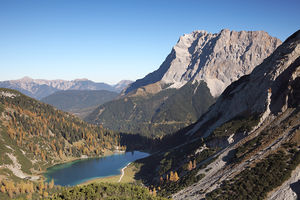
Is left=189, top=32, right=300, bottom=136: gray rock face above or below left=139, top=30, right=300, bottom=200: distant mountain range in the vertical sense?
above

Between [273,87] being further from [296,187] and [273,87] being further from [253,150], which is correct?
[296,187]

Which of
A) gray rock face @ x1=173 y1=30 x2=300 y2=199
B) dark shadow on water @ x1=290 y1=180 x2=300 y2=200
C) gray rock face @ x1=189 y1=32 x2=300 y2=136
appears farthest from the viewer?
gray rock face @ x1=189 y1=32 x2=300 y2=136

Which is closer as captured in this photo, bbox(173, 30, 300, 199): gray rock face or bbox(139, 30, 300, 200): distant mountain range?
bbox(139, 30, 300, 200): distant mountain range

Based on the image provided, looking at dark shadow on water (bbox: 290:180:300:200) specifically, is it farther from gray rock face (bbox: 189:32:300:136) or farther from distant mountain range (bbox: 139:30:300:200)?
gray rock face (bbox: 189:32:300:136)

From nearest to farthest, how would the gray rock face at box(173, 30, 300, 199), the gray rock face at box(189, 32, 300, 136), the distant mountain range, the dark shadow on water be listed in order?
the dark shadow on water, the distant mountain range, the gray rock face at box(173, 30, 300, 199), the gray rock face at box(189, 32, 300, 136)

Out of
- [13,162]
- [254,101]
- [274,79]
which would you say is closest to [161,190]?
[254,101]

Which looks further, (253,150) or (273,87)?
(273,87)

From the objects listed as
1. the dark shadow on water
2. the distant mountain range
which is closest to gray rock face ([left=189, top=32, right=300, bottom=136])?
the distant mountain range

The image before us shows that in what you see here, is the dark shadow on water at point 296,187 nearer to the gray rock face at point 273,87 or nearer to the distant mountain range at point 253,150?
the distant mountain range at point 253,150

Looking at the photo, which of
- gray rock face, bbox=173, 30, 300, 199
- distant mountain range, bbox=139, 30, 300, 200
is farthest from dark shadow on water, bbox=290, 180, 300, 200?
gray rock face, bbox=173, 30, 300, 199

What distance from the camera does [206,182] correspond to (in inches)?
4131

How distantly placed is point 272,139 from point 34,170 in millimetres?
175189

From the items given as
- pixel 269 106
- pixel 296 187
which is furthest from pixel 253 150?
pixel 269 106

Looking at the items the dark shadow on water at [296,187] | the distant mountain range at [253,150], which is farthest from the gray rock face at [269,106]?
the dark shadow on water at [296,187]
